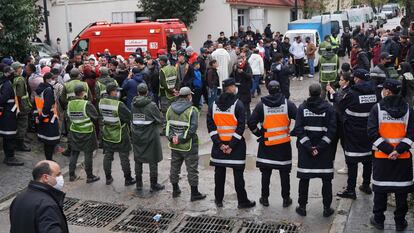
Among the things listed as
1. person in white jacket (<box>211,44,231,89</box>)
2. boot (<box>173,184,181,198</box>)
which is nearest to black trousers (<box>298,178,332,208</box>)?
boot (<box>173,184,181,198</box>)

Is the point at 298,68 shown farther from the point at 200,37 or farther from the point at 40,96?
the point at 40,96

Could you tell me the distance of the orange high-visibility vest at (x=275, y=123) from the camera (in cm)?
736

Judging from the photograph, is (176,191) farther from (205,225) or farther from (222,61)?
(222,61)

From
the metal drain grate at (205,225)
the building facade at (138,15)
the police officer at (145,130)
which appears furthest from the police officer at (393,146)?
the building facade at (138,15)

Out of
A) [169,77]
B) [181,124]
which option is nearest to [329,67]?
[169,77]

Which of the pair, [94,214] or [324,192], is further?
[94,214]

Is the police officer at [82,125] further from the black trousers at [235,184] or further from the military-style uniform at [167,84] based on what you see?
the military-style uniform at [167,84]

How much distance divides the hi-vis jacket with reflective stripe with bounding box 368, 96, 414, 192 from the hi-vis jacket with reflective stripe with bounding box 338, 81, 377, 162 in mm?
1040

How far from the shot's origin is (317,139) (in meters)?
7.05

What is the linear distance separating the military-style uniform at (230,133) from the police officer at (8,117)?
432cm

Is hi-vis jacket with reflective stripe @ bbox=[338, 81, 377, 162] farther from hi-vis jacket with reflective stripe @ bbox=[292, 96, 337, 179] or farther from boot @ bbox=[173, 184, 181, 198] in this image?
boot @ bbox=[173, 184, 181, 198]

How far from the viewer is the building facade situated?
2736 cm

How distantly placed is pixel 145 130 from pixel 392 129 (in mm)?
3879

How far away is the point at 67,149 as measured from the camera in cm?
1100
